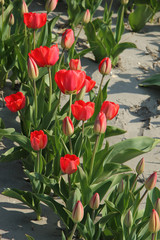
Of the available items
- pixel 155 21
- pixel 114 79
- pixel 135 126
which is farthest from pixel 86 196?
pixel 155 21

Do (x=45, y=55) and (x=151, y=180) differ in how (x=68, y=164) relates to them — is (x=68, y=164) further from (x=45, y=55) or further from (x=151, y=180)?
(x=45, y=55)

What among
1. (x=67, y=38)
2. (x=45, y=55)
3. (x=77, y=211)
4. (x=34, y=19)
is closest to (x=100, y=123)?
(x=77, y=211)

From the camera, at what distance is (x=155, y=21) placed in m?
5.25

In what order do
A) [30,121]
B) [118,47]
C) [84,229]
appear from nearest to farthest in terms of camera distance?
[84,229]
[30,121]
[118,47]

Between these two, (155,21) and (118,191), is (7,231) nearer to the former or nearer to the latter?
(118,191)

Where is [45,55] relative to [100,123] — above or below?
above

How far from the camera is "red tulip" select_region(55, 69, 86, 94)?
89.1 inches

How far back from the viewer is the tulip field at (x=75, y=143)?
7.52ft

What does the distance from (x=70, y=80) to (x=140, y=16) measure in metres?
2.76

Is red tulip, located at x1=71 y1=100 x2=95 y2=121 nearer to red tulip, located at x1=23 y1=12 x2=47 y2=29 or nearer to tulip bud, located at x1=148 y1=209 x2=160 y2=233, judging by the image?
tulip bud, located at x1=148 y1=209 x2=160 y2=233

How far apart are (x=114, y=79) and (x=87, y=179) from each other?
5.99 feet

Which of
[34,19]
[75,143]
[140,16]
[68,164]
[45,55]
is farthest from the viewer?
[140,16]

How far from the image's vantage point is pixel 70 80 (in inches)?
89.4

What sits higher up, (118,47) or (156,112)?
(118,47)
